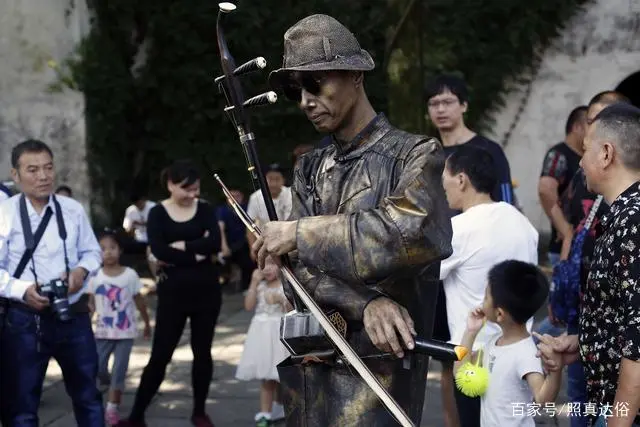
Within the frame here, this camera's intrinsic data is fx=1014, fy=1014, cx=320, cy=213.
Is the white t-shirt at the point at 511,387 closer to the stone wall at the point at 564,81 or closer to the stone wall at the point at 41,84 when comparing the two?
the stone wall at the point at 564,81

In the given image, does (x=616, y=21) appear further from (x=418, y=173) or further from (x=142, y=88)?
(x=418, y=173)

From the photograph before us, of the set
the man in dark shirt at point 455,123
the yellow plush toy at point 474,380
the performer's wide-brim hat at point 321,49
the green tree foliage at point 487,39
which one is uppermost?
the green tree foliage at point 487,39

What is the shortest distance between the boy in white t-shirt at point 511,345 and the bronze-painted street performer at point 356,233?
1415 millimetres

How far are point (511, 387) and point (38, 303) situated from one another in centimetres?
239

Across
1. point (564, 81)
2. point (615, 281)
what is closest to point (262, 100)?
point (615, 281)

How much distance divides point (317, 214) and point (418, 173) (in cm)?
44

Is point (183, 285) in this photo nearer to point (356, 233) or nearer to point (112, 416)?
point (112, 416)

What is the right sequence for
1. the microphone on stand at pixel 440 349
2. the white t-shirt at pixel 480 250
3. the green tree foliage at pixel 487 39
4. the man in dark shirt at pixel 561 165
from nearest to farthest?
the microphone on stand at pixel 440 349 < the white t-shirt at pixel 480 250 < the man in dark shirt at pixel 561 165 < the green tree foliage at pixel 487 39

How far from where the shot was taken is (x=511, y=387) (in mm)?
4570

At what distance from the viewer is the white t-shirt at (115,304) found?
6.89m

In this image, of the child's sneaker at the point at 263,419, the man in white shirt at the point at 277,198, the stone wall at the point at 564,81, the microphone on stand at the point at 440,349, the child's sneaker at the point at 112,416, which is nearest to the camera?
the microphone on stand at the point at 440,349

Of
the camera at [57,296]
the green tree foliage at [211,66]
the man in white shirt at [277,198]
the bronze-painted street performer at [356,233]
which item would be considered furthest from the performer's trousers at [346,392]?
the green tree foliage at [211,66]

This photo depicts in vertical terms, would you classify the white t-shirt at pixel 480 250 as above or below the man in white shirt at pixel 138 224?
below

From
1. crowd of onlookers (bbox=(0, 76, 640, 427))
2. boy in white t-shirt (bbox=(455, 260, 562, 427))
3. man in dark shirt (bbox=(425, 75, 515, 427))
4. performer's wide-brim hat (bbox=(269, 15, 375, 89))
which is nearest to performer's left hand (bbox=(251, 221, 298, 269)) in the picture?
crowd of onlookers (bbox=(0, 76, 640, 427))
